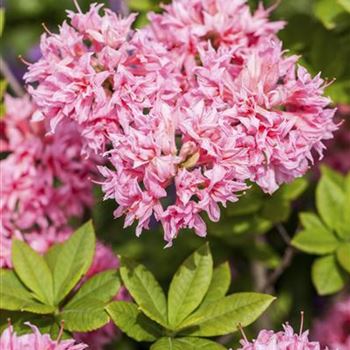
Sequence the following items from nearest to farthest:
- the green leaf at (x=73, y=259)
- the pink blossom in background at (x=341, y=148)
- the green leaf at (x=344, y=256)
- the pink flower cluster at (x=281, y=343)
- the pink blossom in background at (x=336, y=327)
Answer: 1. the pink flower cluster at (x=281, y=343)
2. the green leaf at (x=73, y=259)
3. the green leaf at (x=344, y=256)
4. the pink blossom in background at (x=336, y=327)
5. the pink blossom in background at (x=341, y=148)

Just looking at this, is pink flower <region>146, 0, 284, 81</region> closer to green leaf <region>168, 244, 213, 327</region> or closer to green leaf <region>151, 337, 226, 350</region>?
green leaf <region>168, 244, 213, 327</region>

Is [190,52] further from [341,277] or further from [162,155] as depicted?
[341,277]

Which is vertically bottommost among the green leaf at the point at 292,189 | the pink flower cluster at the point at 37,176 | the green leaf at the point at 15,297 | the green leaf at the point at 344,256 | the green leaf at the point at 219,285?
the green leaf at the point at 344,256

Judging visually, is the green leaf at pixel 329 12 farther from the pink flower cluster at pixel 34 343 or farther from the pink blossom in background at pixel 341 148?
the pink flower cluster at pixel 34 343

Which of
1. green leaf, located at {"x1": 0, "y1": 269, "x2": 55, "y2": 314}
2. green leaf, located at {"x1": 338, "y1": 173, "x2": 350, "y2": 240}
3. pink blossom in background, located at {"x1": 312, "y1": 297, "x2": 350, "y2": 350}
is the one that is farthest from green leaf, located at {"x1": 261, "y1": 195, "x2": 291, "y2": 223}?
green leaf, located at {"x1": 0, "y1": 269, "x2": 55, "y2": 314}

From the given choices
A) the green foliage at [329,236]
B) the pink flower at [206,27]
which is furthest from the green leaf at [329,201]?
the pink flower at [206,27]

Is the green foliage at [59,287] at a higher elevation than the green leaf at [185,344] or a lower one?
higher

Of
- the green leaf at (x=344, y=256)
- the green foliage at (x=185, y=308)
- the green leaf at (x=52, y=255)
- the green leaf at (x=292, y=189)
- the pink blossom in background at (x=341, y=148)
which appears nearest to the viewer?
the green foliage at (x=185, y=308)

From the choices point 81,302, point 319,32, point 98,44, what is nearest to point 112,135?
point 98,44

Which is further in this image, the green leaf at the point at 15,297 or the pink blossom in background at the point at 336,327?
the pink blossom in background at the point at 336,327
